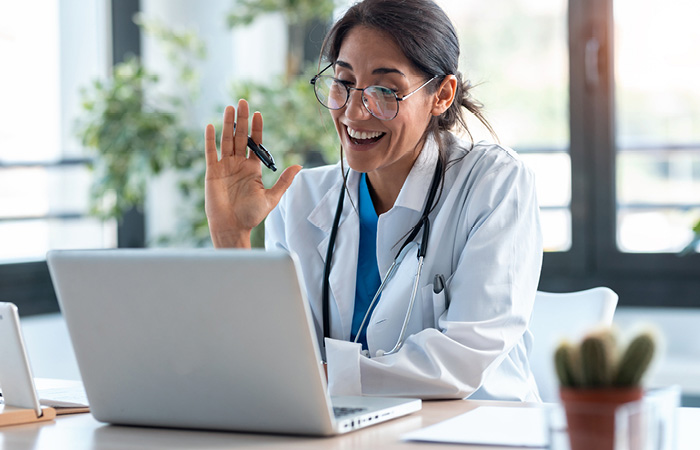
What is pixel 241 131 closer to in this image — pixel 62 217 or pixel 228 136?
pixel 228 136

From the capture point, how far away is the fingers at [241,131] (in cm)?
177

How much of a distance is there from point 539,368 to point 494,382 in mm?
180

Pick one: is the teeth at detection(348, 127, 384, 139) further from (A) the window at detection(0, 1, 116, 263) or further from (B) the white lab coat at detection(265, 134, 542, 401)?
(A) the window at detection(0, 1, 116, 263)

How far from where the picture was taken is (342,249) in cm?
183

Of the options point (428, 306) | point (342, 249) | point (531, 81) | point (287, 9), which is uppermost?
point (287, 9)

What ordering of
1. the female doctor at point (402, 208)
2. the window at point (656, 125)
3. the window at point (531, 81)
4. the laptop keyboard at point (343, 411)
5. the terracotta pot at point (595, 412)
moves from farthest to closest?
the window at point (531, 81) → the window at point (656, 125) → the female doctor at point (402, 208) → the laptop keyboard at point (343, 411) → the terracotta pot at point (595, 412)

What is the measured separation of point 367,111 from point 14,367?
821 millimetres

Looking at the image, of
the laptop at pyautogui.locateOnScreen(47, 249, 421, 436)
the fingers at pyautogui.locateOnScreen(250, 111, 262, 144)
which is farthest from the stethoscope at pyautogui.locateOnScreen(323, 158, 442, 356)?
the laptop at pyautogui.locateOnScreen(47, 249, 421, 436)

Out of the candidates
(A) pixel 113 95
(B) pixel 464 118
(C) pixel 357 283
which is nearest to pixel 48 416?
(C) pixel 357 283

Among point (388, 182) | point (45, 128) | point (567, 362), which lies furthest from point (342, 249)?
point (45, 128)

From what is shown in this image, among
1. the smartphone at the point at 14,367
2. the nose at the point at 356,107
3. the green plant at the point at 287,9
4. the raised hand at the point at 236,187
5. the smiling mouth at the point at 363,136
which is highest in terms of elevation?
the green plant at the point at 287,9

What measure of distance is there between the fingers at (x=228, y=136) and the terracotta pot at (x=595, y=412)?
45.2 inches

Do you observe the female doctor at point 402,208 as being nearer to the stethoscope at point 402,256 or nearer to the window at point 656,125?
the stethoscope at point 402,256

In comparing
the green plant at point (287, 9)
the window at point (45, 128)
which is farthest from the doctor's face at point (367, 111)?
the window at point (45, 128)
